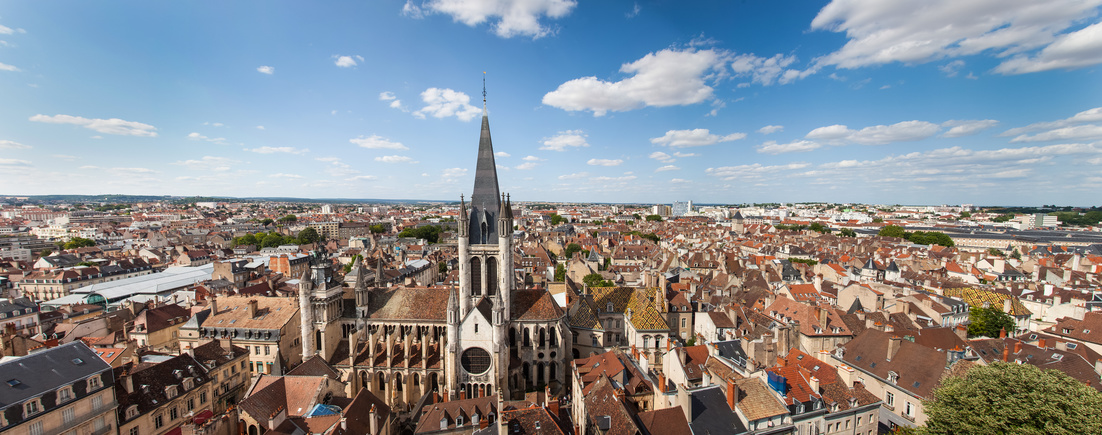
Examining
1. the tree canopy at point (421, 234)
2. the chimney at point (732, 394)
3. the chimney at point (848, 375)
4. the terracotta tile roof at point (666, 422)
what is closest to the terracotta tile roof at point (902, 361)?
the chimney at point (848, 375)

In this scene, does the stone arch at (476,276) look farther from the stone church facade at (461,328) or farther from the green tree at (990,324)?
the green tree at (990,324)

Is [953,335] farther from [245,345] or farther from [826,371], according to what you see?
[245,345]

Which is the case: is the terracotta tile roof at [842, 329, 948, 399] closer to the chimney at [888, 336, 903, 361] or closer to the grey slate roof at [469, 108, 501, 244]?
the chimney at [888, 336, 903, 361]

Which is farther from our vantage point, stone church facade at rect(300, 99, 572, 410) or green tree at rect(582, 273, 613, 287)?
green tree at rect(582, 273, 613, 287)

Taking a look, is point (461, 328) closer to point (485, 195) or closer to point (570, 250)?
point (485, 195)

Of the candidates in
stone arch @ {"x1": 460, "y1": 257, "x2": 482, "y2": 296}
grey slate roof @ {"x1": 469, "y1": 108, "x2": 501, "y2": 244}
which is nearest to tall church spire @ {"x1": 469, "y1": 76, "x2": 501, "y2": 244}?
grey slate roof @ {"x1": 469, "y1": 108, "x2": 501, "y2": 244}

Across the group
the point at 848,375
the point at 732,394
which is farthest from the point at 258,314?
the point at 848,375
